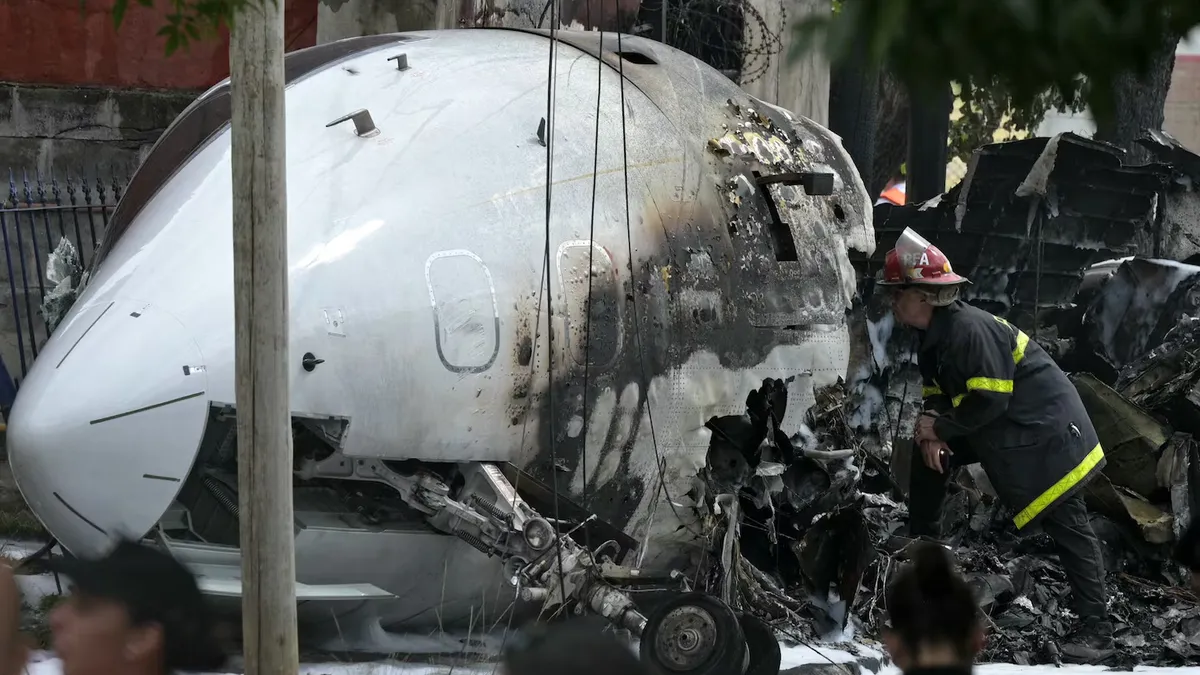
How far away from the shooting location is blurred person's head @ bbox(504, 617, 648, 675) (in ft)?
7.28

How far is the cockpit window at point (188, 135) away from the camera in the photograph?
5.71 meters

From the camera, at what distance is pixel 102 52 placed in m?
9.86

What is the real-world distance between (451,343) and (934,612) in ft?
8.57

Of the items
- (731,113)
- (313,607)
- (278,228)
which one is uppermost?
(731,113)

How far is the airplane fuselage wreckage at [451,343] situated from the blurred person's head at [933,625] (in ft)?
7.37

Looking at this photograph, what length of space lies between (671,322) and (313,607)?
1771 mm

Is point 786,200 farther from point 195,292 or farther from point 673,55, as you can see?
point 195,292

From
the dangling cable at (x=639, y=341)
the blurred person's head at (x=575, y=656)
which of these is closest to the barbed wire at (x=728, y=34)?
the dangling cable at (x=639, y=341)

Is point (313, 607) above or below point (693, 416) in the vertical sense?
below

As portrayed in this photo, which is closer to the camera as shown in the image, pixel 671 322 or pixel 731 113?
pixel 671 322

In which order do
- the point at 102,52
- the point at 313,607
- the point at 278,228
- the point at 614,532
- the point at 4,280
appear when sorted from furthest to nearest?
the point at 102,52 < the point at 4,280 < the point at 614,532 < the point at 313,607 < the point at 278,228

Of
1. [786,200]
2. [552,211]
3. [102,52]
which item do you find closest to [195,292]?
[552,211]

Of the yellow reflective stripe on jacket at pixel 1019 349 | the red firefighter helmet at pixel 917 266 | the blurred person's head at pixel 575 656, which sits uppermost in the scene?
the red firefighter helmet at pixel 917 266

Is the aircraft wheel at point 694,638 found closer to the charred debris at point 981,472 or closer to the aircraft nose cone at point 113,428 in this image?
the charred debris at point 981,472
